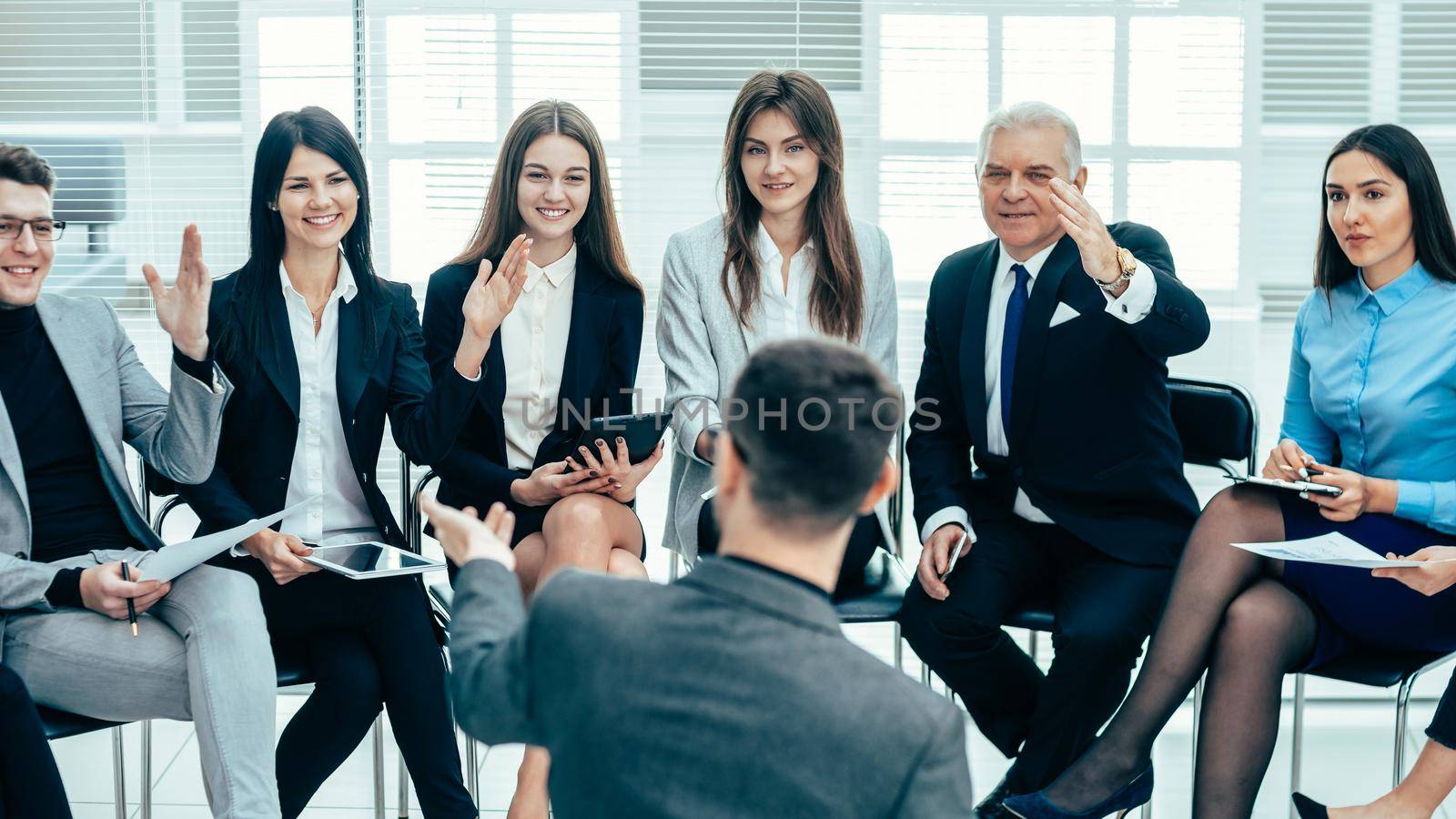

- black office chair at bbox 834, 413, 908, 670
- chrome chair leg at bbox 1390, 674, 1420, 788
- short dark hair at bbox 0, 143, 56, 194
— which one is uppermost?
short dark hair at bbox 0, 143, 56, 194

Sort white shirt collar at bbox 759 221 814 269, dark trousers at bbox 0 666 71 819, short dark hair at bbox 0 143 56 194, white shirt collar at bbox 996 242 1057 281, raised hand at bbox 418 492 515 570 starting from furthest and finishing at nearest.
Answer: white shirt collar at bbox 759 221 814 269, white shirt collar at bbox 996 242 1057 281, short dark hair at bbox 0 143 56 194, dark trousers at bbox 0 666 71 819, raised hand at bbox 418 492 515 570

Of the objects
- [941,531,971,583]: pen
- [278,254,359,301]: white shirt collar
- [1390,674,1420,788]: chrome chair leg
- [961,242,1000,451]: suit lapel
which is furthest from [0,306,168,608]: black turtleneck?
[1390,674,1420,788]: chrome chair leg

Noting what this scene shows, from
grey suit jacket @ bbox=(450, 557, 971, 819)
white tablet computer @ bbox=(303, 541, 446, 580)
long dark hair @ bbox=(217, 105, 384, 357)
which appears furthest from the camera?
long dark hair @ bbox=(217, 105, 384, 357)

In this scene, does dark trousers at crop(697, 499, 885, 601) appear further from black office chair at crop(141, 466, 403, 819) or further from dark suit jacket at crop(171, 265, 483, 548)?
black office chair at crop(141, 466, 403, 819)

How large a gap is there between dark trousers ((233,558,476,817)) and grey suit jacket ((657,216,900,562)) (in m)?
0.67

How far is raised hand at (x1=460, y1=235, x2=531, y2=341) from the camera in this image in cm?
276

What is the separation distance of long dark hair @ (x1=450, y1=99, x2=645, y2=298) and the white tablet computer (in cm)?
72

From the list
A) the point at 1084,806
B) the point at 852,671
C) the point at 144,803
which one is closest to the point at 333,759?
the point at 144,803

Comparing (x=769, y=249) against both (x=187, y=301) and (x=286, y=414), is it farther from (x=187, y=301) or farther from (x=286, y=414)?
(x=187, y=301)

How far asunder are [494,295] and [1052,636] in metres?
1.31

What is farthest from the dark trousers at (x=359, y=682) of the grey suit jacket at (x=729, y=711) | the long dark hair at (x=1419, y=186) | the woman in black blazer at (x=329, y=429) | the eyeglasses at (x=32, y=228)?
the long dark hair at (x=1419, y=186)

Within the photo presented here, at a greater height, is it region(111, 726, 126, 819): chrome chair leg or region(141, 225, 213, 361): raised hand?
Result: region(141, 225, 213, 361): raised hand

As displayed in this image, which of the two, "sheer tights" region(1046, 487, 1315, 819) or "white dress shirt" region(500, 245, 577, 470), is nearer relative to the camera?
"sheer tights" region(1046, 487, 1315, 819)

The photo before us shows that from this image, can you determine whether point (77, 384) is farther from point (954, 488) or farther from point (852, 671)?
point (852, 671)
